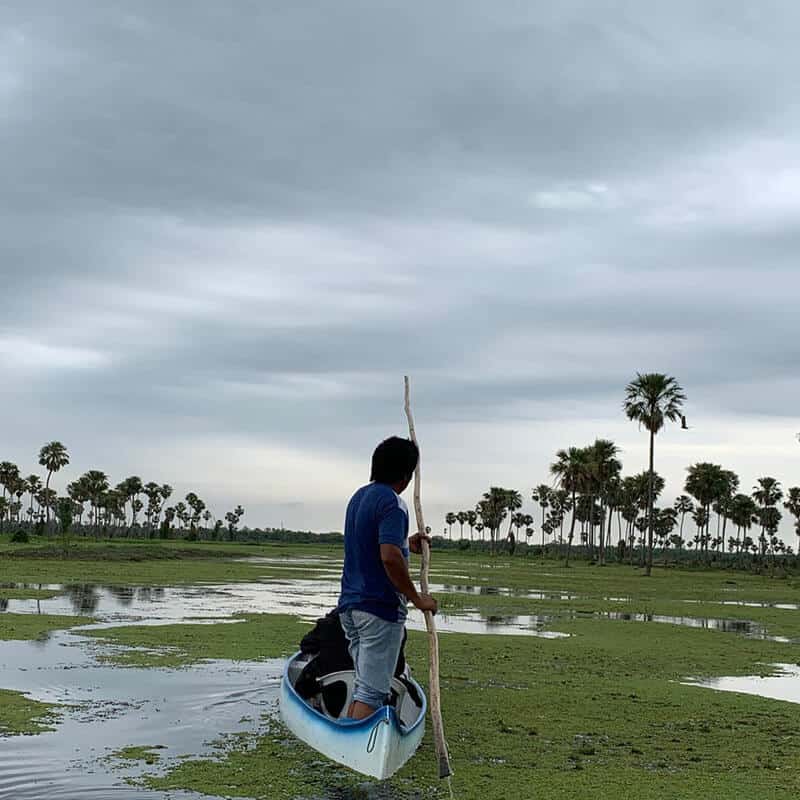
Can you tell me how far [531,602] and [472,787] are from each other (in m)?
27.3

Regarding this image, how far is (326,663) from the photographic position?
11.5 m

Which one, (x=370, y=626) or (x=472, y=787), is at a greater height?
(x=370, y=626)

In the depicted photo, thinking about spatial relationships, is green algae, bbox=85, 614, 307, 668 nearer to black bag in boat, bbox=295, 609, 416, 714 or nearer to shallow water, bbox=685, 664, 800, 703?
black bag in boat, bbox=295, 609, 416, 714

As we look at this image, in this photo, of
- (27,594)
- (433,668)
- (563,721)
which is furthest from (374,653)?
(27,594)

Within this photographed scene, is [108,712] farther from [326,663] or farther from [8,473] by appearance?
[8,473]

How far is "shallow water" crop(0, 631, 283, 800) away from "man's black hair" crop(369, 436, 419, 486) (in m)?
3.02

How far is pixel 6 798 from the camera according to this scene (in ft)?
26.7

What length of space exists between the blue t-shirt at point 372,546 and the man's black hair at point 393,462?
0.28ft

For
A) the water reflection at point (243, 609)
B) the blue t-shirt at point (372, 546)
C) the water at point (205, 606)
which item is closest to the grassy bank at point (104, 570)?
the water reflection at point (243, 609)

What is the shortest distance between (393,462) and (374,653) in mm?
1579

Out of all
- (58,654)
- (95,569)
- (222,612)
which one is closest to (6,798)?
(58,654)

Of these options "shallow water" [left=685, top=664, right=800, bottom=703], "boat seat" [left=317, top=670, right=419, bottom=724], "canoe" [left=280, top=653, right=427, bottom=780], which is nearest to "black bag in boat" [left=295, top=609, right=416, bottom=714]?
"boat seat" [left=317, top=670, right=419, bottom=724]

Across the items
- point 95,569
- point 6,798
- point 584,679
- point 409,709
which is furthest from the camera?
point 95,569

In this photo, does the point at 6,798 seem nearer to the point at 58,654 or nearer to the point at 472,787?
the point at 472,787
